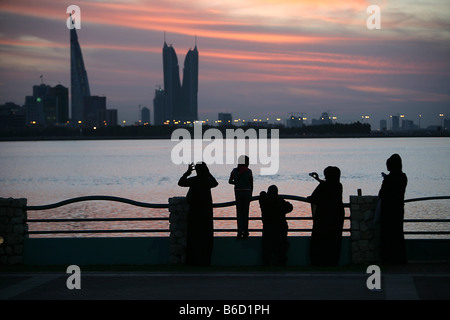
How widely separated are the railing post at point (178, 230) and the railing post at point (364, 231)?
2.82 metres

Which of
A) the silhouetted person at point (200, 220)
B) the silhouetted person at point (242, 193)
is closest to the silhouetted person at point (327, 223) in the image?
the silhouetted person at point (242, 193)

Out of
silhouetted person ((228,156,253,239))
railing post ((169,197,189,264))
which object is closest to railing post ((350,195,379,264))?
silhouetted person ((228,156,253,239))

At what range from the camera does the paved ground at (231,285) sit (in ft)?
30.9

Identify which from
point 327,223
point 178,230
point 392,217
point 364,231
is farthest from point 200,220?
point 392,217

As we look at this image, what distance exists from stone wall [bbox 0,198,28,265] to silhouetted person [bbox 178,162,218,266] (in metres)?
2.90

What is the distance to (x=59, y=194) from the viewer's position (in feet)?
211

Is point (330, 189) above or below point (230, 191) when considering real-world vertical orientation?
above

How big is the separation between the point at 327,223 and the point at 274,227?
0.90m
